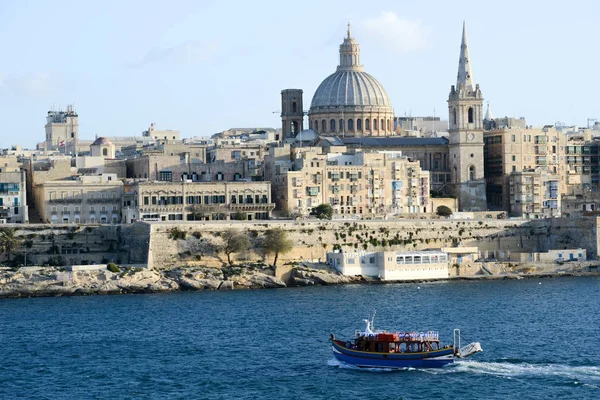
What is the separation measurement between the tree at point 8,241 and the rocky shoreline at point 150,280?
4149 millimetres

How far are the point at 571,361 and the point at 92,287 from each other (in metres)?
31.5

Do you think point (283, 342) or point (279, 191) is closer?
point (283, 342)

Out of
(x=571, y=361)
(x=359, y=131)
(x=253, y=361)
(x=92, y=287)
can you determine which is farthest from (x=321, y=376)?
(x=359, y=131)

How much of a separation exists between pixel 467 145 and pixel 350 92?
1302cm

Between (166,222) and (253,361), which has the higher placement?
(166,222)

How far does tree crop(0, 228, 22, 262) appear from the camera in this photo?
Result: 81625 millimetres

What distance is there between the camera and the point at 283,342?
5791cm

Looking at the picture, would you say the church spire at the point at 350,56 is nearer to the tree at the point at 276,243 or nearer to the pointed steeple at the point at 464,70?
A: the pointed steeple at the point at 464,70

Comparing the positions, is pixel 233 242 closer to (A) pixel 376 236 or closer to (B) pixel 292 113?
(A) pixel 376 236

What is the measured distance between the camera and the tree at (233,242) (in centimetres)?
8350

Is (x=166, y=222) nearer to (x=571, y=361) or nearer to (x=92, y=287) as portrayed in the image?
(x=92, y=287)

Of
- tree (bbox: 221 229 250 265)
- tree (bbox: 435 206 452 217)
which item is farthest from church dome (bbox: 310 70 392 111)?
tree (bbox: 221 229 250 265)

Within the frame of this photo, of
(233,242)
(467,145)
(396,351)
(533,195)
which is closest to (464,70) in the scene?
(467,145)

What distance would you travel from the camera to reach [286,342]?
5791 cm
